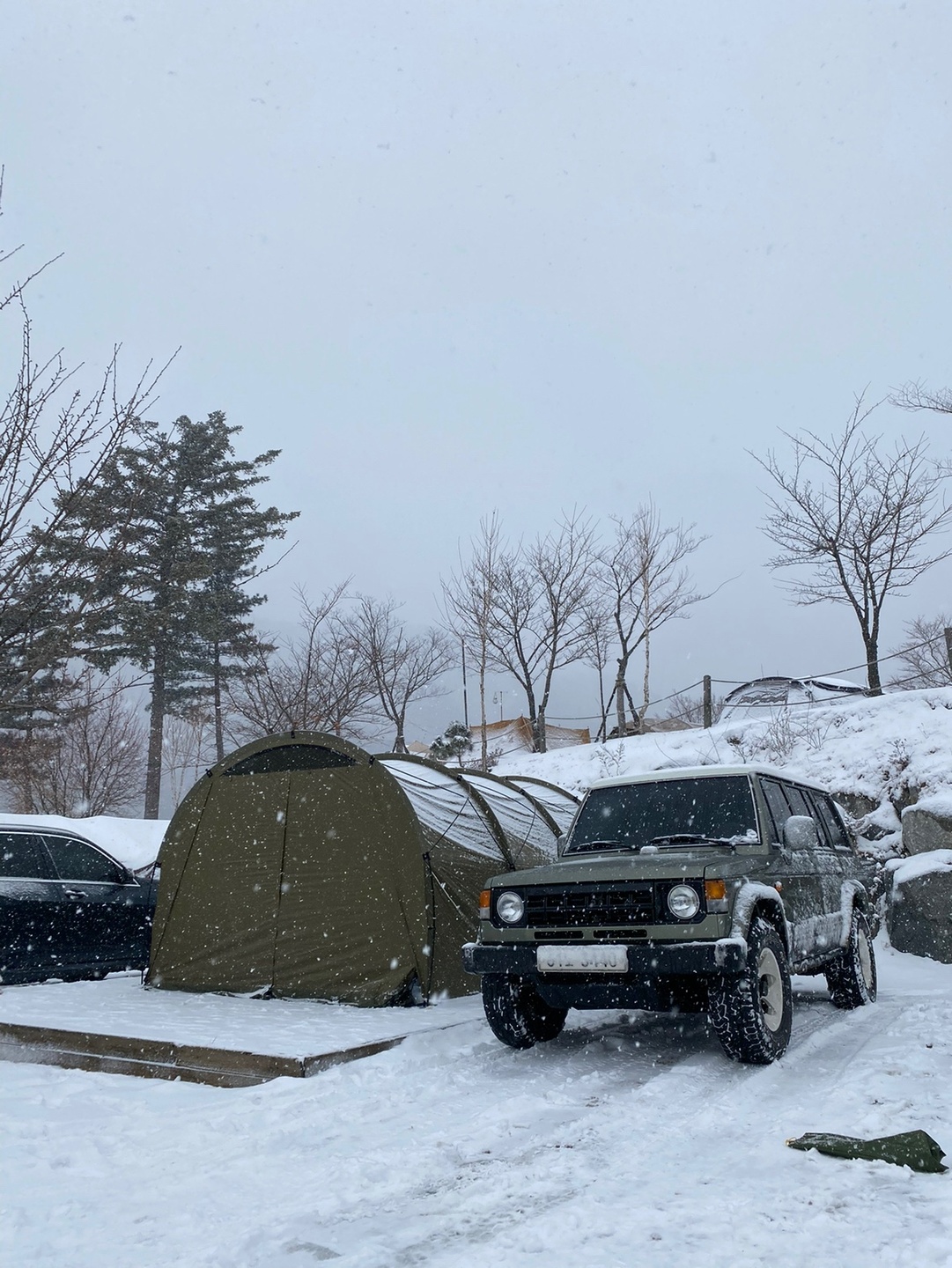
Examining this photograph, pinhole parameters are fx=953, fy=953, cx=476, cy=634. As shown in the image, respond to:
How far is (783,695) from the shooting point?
77.0ft

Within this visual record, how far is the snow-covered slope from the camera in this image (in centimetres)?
1599

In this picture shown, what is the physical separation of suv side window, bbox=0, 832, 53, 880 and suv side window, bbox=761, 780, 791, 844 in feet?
23.5

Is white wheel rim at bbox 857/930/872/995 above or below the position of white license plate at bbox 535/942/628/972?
below

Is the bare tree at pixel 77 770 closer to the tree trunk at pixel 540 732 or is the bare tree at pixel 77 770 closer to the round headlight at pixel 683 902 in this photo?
the tree trunk at pixel 540 732

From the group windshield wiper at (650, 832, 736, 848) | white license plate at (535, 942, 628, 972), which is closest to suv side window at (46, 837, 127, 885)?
white license plate at (535, 942, 628, 972)

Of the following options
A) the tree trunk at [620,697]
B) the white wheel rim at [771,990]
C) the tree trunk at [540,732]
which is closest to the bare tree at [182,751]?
the tree trunk at [540,732]

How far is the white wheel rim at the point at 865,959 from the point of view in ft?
28.1

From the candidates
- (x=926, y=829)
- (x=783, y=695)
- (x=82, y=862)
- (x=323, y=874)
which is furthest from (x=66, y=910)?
(x=783, y=695)

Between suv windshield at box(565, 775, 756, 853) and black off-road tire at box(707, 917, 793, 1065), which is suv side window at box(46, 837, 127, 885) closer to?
suv windshield at box(565, 775, 756, 853)

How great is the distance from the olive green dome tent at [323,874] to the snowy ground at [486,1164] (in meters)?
1.86

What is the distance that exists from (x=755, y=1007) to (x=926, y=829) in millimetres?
8876

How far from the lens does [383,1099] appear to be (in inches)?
212

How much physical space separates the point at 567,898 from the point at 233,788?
14.7ft

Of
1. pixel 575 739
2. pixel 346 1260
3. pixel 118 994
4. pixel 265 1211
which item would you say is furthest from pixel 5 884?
pixel 575 739
